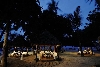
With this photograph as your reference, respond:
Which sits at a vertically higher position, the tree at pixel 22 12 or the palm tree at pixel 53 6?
the palm tree at pixel 53 6

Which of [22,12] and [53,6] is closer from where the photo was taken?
[22,12]

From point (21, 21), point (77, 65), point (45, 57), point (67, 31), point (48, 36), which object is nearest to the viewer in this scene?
point (21, 21)

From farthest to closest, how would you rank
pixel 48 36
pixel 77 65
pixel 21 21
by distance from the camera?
pixel 48 36 → pixel 77 65 → pixel 21 21

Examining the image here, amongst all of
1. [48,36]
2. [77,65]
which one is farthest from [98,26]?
[77,65]

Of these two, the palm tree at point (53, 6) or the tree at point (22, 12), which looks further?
the palm tree at point (53, 6)

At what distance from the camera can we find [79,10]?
4397 cm

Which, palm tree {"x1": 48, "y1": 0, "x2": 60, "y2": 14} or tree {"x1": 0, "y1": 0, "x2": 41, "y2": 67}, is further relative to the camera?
palm tree {"x1": 48, "y1": 0, "x2": 60, "y2": 14}

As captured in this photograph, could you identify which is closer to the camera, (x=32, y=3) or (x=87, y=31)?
(x=32, y=3)

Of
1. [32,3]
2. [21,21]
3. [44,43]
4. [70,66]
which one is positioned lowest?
[70,66]

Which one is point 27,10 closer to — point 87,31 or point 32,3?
point 32,3

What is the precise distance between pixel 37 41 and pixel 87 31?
2435cm

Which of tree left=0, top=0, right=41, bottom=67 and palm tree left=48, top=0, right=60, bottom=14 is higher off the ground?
palm tree left=48, top=0, right=60, bottom=14

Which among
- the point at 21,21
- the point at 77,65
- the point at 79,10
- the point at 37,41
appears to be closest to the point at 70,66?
the point at 77,65

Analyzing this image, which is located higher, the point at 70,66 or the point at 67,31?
the point at 67,31
